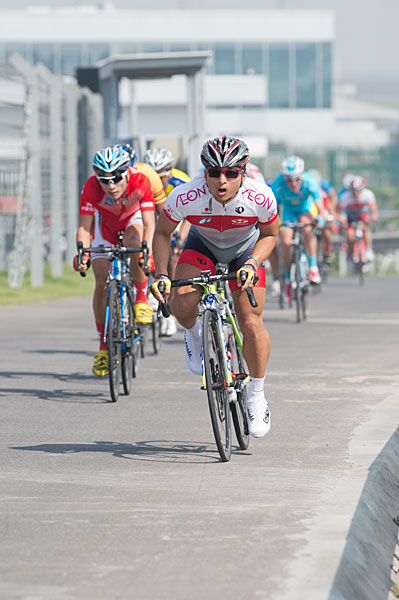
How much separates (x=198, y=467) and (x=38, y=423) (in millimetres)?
1943

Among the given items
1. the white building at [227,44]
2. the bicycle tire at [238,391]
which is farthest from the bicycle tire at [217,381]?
the white building at [227,44]

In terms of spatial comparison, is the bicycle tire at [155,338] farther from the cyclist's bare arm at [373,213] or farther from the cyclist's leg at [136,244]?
the cyclist's bare arm at [373,213]

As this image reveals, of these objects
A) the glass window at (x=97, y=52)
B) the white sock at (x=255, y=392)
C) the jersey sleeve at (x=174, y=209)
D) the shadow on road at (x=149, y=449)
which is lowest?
the shadow on road at (x=149, y=449)

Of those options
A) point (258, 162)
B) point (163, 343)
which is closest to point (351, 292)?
point (163, 343)

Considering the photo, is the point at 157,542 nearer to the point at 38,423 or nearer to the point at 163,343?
the point at 38,423

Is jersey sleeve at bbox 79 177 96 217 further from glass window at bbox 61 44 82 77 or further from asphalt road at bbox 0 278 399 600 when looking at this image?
glass window at bbox 61 44 82 77

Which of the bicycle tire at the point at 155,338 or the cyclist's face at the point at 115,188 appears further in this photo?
the bicycle tire at the point at 155,338

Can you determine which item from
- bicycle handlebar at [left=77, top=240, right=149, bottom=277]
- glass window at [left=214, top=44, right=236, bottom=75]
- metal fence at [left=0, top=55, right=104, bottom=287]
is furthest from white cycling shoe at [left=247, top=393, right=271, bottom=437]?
glass window at [left=214, top=44, right=236, bottom=75]

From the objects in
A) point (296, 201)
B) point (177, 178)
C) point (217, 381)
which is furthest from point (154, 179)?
point (296, 201)

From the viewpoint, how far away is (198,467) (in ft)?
23.5

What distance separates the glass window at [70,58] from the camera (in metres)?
69.1

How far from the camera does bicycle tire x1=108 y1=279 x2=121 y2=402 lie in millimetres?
9695

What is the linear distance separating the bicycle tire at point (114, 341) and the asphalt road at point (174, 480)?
7.0 inches

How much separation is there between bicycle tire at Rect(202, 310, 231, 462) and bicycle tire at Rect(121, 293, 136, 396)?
8.59ft
